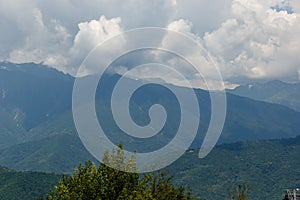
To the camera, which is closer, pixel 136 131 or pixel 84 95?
pixel 84 95

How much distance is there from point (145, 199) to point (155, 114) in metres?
5.65

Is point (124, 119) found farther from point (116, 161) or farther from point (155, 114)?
point (116, 161)

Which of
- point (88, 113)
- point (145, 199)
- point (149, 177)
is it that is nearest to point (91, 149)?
point (88, 113)

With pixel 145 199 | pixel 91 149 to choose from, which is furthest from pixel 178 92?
pixel 145 199

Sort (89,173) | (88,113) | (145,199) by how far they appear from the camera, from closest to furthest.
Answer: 1. (88,113)
2. (145,199)
3. (89,173)

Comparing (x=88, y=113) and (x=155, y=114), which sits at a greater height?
(x=155, y=114)

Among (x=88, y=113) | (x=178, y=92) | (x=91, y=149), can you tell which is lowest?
(x=91, y=149)

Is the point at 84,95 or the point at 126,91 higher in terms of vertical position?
the point at 126,91

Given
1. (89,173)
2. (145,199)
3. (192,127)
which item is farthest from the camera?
(89,173)

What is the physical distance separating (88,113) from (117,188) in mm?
9568

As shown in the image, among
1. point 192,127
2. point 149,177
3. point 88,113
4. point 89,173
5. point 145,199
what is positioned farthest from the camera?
point 149,177

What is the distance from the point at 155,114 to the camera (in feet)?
60.3

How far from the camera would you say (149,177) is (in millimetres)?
25766

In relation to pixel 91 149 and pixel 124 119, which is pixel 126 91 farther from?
pixel 91 149
